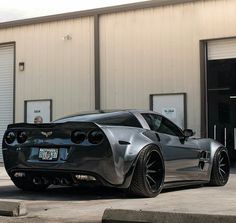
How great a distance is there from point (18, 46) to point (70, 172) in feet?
50.4

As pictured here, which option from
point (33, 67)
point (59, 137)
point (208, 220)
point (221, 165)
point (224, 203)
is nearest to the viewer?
point (208, 220)

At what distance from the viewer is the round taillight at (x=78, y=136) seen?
25.7 feet

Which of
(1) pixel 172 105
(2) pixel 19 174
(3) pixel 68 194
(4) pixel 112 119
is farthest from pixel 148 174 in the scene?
(1) pixel 172 105

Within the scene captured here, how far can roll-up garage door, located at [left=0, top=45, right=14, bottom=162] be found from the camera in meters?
22.8

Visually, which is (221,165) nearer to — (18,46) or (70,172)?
(70,172)

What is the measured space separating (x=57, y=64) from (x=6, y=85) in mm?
2872

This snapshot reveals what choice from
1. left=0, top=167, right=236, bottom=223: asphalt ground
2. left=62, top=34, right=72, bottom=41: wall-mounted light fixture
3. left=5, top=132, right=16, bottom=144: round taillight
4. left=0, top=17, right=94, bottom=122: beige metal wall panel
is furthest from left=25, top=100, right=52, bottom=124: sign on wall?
left=5, top=132, right=16, bottom=144: round taillight

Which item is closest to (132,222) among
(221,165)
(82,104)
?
(221,165)

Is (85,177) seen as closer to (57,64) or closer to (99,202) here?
(99,202)

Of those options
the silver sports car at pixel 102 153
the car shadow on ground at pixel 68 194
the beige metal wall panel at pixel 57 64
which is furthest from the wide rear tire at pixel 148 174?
the beige metal wall panel at pixel 57 64

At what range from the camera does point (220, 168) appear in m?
10.2

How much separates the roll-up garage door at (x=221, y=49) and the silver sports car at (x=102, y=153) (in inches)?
383

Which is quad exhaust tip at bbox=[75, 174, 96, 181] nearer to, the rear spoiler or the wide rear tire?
the wide rear tire

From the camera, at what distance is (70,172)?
7.79 m
